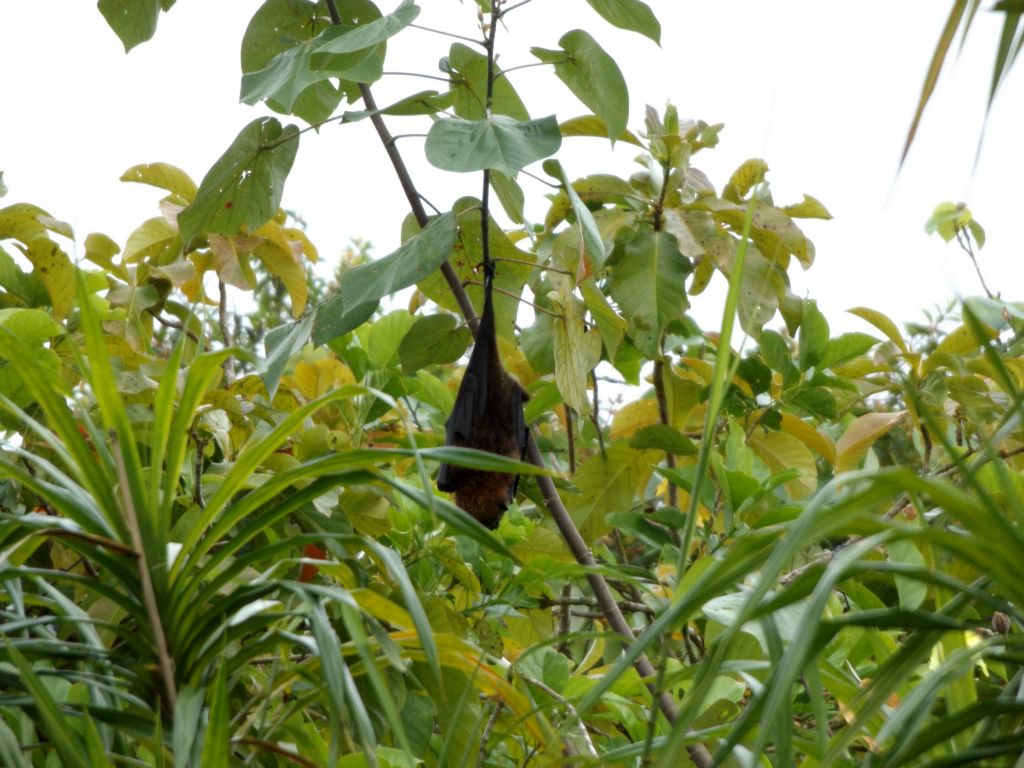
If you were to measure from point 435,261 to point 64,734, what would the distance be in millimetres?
671

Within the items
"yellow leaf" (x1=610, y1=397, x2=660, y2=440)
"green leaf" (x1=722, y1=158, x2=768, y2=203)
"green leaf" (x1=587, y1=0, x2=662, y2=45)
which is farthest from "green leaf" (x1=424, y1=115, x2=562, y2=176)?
"yellow leaf" (x1=610, y1=397, x2=660, y2=440)

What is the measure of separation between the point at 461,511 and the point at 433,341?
0.87 metres

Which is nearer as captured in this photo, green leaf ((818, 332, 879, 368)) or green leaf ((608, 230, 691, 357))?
green leaf ((608, 230, 691, 357))

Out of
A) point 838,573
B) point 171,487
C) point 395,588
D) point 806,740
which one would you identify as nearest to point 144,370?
point 395,588

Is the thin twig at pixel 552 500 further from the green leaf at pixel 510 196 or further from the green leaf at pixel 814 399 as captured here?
the green leaf at pixel 814 399

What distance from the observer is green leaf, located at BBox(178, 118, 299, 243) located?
1.48 meters

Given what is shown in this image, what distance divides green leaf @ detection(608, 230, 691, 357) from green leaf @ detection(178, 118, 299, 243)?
1.64 ft

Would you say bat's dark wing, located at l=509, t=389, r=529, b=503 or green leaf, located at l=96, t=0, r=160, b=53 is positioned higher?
green leaf, located at l=96, t=0, r=160, b=53

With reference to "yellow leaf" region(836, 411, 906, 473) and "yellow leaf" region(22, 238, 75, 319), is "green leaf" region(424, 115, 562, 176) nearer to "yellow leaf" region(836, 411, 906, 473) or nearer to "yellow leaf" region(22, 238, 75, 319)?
"yellow leaf" region(22, 238, 75, 319)

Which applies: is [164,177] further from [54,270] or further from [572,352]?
[572,352]

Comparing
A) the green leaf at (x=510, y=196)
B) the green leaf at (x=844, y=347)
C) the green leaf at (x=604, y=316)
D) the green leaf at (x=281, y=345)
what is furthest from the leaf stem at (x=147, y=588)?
the green leaf at (x=844, y=347)

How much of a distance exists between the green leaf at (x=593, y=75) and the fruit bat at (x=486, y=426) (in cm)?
31

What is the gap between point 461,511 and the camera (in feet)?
2.41

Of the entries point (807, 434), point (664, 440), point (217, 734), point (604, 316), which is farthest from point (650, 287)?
point (217, 734)
